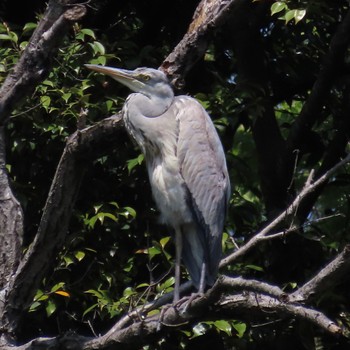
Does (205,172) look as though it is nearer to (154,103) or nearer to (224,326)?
(154,103)

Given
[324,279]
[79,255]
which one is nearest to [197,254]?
[79,255]

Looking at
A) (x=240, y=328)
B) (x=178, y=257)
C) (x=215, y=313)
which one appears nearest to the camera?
(x=215, y=313)

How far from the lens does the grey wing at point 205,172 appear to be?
4266mm

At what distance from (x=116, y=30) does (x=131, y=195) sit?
930 millimetres

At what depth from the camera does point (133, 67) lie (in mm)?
5012

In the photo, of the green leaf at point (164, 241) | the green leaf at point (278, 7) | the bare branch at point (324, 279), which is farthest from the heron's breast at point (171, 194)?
the bare branch at point (324, 279)

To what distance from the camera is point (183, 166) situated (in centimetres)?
432

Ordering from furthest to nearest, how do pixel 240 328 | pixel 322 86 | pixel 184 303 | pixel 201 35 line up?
1. pixel 322 86
2. pixel 240 328
3. pixel 201 35
4. pixel 184 303

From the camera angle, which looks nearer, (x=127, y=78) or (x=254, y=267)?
(x=127, y=78)

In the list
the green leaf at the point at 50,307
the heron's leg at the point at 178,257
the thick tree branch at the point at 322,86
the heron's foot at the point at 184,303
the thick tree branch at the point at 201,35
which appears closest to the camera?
the heron's foot at the point at 184,303

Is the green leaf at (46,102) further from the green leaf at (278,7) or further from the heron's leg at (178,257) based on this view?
the green leaf at (278,7)

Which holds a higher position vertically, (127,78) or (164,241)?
(127,78)

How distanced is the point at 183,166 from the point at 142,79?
47cm

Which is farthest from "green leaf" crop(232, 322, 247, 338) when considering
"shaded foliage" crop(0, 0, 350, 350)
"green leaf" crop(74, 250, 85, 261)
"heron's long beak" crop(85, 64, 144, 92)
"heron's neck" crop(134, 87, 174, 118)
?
"heron's long beak" crop(85, 64, 144, 92)
